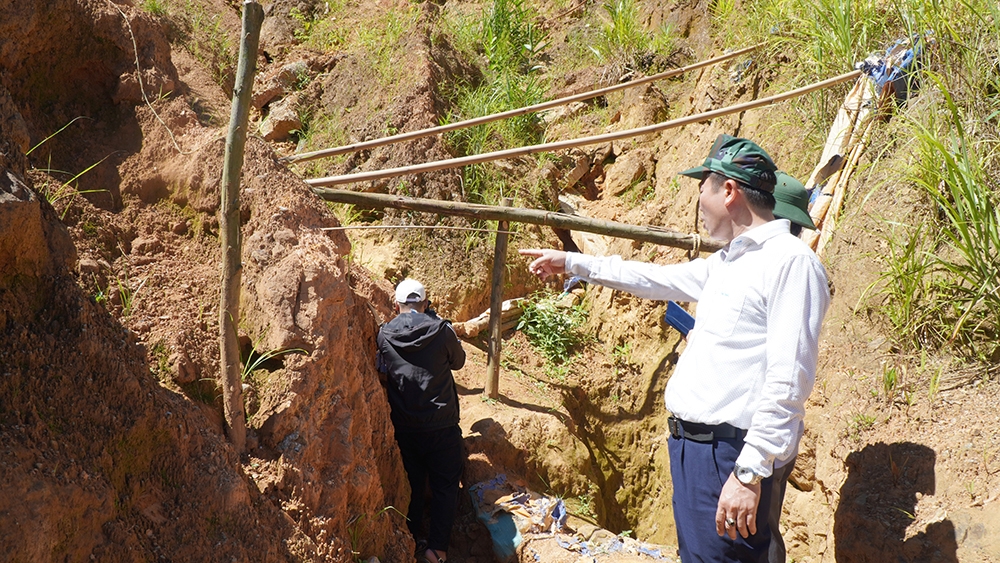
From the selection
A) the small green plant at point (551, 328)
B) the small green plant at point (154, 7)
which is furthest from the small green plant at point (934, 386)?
the small green plant at point (154, 7)

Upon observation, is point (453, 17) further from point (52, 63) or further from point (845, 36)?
point (52, 63)

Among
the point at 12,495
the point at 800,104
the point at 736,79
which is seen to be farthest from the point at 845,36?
the point at 12,495

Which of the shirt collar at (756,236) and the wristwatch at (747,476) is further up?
the shirt collar at (756,236)

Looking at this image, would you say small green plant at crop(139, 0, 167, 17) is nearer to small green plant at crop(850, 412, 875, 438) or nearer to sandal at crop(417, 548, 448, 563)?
sandal at crop(417, 548, 448, 563)

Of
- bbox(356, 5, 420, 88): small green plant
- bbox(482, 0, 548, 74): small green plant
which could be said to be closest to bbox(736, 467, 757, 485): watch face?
bbox(356, 5, 420, 88): small green plant

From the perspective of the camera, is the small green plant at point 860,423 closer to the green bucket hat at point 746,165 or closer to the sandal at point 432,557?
the green bucket hat at point 746,165

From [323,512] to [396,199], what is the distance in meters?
1.90

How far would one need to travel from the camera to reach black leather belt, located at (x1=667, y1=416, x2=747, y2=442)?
2188 millimetres

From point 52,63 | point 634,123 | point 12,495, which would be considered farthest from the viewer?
point 634,123

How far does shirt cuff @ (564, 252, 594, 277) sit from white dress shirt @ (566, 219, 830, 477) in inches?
18.6

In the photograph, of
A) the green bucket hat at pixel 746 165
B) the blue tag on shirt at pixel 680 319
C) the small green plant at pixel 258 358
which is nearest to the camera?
the green bucket hat at pixel 746 165

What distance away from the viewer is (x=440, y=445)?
3643 millimetres

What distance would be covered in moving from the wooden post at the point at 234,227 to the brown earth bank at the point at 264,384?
10 centimetres

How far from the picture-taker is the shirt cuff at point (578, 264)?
2.71 metres
